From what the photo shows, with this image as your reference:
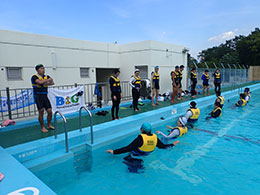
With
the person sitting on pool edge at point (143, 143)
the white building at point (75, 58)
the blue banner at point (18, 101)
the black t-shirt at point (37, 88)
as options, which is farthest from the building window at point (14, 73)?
the person sitting on pool edge at point (143, 143)

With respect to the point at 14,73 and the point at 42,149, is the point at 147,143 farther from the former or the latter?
the point at 14,73

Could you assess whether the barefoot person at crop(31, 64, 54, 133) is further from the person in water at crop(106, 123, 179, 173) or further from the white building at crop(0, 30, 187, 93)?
the white building at crop(0, 30, 187, 93)

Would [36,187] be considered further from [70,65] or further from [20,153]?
[70,65]

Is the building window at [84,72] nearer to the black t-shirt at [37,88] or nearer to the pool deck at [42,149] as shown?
the pool deck at [42,149]

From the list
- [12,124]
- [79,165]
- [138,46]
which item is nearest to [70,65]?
[138,46]

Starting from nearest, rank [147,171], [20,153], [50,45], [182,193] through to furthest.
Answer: [182,193] → [20,153] → [147,171] → [50,45]

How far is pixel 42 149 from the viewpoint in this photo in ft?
13.7

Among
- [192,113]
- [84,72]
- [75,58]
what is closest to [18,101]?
[75,58]

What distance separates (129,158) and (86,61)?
28.4 feet

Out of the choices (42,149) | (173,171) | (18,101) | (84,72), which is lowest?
(173,171)

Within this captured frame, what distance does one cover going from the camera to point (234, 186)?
359 centimetres

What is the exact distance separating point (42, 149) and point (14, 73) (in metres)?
6.18

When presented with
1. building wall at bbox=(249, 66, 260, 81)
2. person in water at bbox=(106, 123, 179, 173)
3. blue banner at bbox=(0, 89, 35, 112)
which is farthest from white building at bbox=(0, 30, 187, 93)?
building wall at bbox=(249, 66, 260, 81)

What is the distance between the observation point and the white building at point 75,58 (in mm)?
8562
